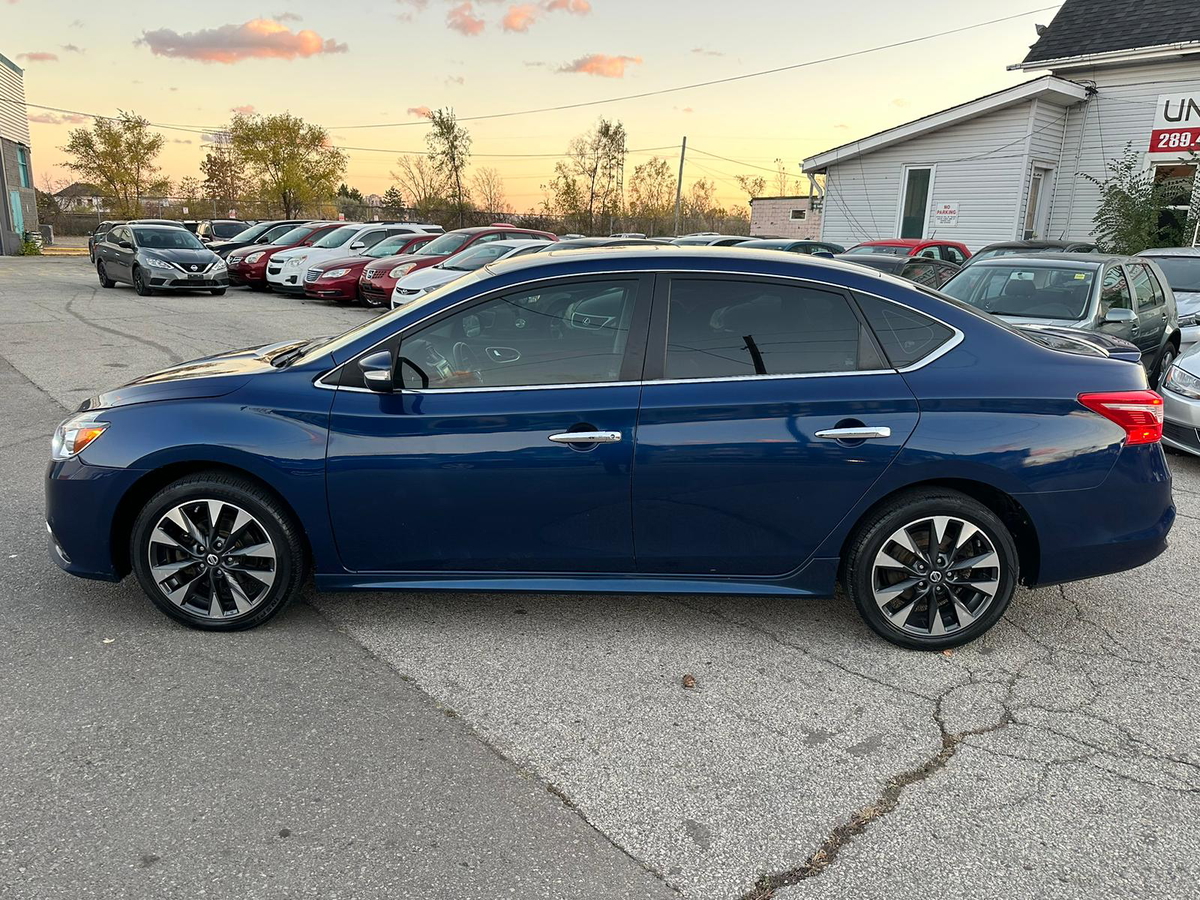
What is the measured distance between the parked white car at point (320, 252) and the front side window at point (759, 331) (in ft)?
54.4

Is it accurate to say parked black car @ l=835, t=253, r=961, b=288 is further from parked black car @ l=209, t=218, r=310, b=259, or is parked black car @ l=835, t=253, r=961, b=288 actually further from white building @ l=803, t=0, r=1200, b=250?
parked black car @ l=209, t=218, r=310, b=259

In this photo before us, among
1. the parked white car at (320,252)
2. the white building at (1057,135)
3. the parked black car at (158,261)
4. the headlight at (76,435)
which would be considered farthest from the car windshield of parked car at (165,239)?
the headlight at (76,435)

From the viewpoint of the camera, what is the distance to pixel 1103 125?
20750mm

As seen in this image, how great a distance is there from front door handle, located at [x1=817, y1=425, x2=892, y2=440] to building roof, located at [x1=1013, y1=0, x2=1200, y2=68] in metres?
20.8

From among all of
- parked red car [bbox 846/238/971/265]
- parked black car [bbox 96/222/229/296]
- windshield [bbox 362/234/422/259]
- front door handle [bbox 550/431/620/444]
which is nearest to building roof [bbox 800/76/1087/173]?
parked red car [bbox 846/238/971/265]

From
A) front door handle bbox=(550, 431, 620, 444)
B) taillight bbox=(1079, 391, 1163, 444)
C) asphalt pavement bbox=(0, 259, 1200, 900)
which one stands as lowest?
asphalt pavement bbox=(0, 259, 1200, 900)

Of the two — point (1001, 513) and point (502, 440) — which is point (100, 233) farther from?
point (1001, 513)

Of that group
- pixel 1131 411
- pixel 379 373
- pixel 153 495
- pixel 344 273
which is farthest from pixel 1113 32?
pixel 153 495

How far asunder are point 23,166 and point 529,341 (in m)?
41.1

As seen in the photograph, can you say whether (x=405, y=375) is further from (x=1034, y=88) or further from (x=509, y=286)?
(x=1034, y=88)

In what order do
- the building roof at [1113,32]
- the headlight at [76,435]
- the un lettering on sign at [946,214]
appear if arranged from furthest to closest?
the un lettering on sign at [946,214]
the building roof at [1113,32]
the headlight at [76,435]

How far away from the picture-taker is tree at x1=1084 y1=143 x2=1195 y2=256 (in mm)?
18906

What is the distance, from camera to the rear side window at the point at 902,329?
3752mm

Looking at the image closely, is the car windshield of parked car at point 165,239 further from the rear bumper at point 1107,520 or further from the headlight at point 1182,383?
the rear bumper at point 1107,520
